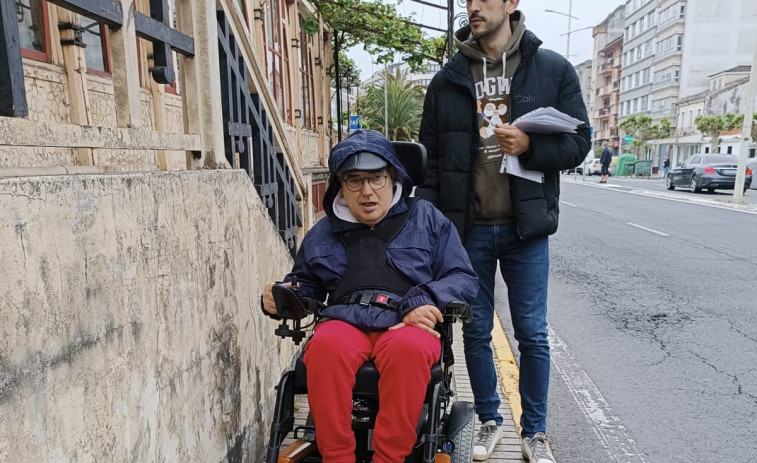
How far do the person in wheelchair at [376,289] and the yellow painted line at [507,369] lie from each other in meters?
1.47

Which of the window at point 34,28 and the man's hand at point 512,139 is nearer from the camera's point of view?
the man's hand at point 512,139

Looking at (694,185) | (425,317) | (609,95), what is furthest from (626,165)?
(425,317)

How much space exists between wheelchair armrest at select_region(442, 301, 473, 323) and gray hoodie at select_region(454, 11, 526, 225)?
723mm

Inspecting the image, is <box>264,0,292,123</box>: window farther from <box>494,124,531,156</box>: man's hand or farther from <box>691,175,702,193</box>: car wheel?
<box>691,175,702,193</box>: car wheel

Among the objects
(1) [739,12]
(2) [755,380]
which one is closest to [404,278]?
(2) [755,380]

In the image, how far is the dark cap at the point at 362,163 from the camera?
2.27 m

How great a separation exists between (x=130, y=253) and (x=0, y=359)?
569mm

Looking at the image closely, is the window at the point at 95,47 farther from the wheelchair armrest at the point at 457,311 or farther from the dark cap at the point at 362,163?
the wheelchair armrest at the point at 457,311

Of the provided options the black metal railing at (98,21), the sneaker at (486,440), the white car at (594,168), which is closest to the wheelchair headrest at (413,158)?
the black metal railing at (98,21)

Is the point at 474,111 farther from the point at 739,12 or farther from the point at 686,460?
the point at 739,12

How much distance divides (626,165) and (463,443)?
153 feet

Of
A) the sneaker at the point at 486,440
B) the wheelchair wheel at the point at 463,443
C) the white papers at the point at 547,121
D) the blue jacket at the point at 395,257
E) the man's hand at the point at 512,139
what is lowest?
the sneaker at the point at 486,440

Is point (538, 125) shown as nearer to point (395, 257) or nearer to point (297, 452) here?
point (395, 257)

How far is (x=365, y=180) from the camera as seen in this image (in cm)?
230
